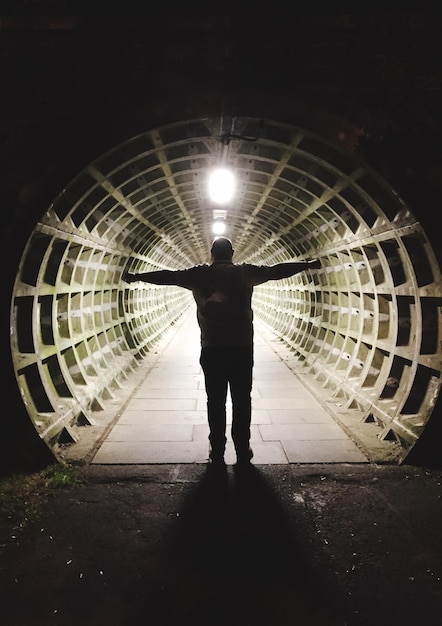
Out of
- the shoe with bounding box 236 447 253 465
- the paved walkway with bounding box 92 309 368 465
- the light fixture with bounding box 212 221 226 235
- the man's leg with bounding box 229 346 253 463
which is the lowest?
the paved walkway with bounding box 92 309 368 465

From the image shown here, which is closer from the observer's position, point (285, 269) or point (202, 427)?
point (285, 269)

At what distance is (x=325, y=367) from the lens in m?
8.39

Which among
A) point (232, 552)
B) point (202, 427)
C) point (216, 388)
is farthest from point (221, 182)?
point (232, 552)

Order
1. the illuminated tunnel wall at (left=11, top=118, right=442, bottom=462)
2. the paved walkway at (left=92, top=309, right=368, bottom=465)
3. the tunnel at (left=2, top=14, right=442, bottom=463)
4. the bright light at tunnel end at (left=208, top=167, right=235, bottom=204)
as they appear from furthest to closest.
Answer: the bright light at tunnel end at (left=208, top=167, right=235, bottom=204) → the paved walkway at (left=92, top=309, right=368, bottom=465) → the illuminated tunnel wall at (left=11, top=118, right=442, bottom=462) → the tunnel at (left=2, top=14, right=442, bottom=463)

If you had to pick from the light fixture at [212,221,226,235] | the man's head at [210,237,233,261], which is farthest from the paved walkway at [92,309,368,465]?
the light fixture at [212,221,226,235]

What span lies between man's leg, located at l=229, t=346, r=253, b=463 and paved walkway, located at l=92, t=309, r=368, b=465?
0.47 metres

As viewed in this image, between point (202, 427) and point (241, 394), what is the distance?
1963 mm

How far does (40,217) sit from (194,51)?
2.36 meters

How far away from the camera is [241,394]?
4.23 m

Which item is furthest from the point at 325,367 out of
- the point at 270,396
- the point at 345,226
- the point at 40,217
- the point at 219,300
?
the point at 40,217

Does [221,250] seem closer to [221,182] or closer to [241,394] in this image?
[241,394]

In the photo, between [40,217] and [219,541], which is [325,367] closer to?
[219,541]

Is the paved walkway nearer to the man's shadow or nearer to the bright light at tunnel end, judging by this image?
the man's shadow

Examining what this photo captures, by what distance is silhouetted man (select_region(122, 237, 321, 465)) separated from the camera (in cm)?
409
